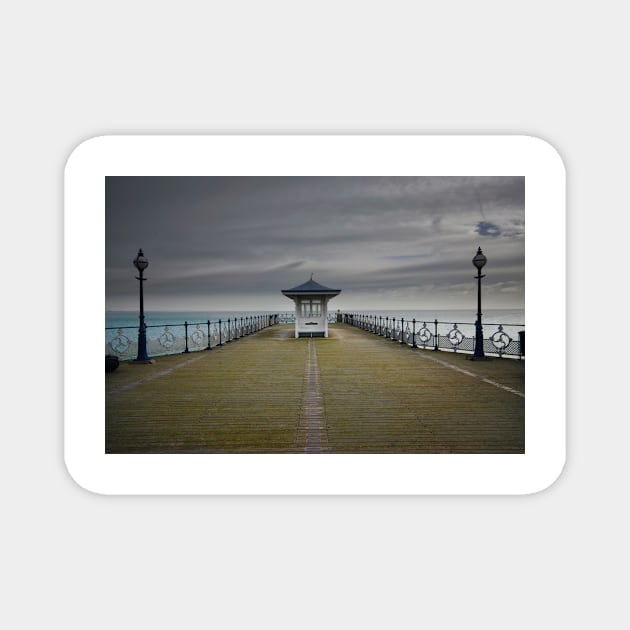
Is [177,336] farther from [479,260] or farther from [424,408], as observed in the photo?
[424,408]

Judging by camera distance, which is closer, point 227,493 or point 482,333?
point 227,493

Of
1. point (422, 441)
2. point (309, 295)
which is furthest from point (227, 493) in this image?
point (309, 295)

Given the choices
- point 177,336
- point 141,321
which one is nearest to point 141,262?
point 141,321

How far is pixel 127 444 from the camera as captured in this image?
3.71m

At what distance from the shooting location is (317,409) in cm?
441

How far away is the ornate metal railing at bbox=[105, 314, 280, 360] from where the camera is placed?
7484 mm

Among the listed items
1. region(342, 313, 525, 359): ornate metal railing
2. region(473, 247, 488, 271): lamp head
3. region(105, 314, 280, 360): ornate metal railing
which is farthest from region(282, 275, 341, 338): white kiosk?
region(473, 247, 488, 271): lamp head

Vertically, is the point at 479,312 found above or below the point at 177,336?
above

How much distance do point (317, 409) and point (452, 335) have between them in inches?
249

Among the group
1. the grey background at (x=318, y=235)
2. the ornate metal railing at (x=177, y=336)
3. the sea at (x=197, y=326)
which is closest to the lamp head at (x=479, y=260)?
the grey background at (x=318, y=235)

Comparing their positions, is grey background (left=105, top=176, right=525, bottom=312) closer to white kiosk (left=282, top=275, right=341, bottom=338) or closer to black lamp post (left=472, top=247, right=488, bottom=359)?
black lamp post (left=472, top=247, right=488, bottom=359)
